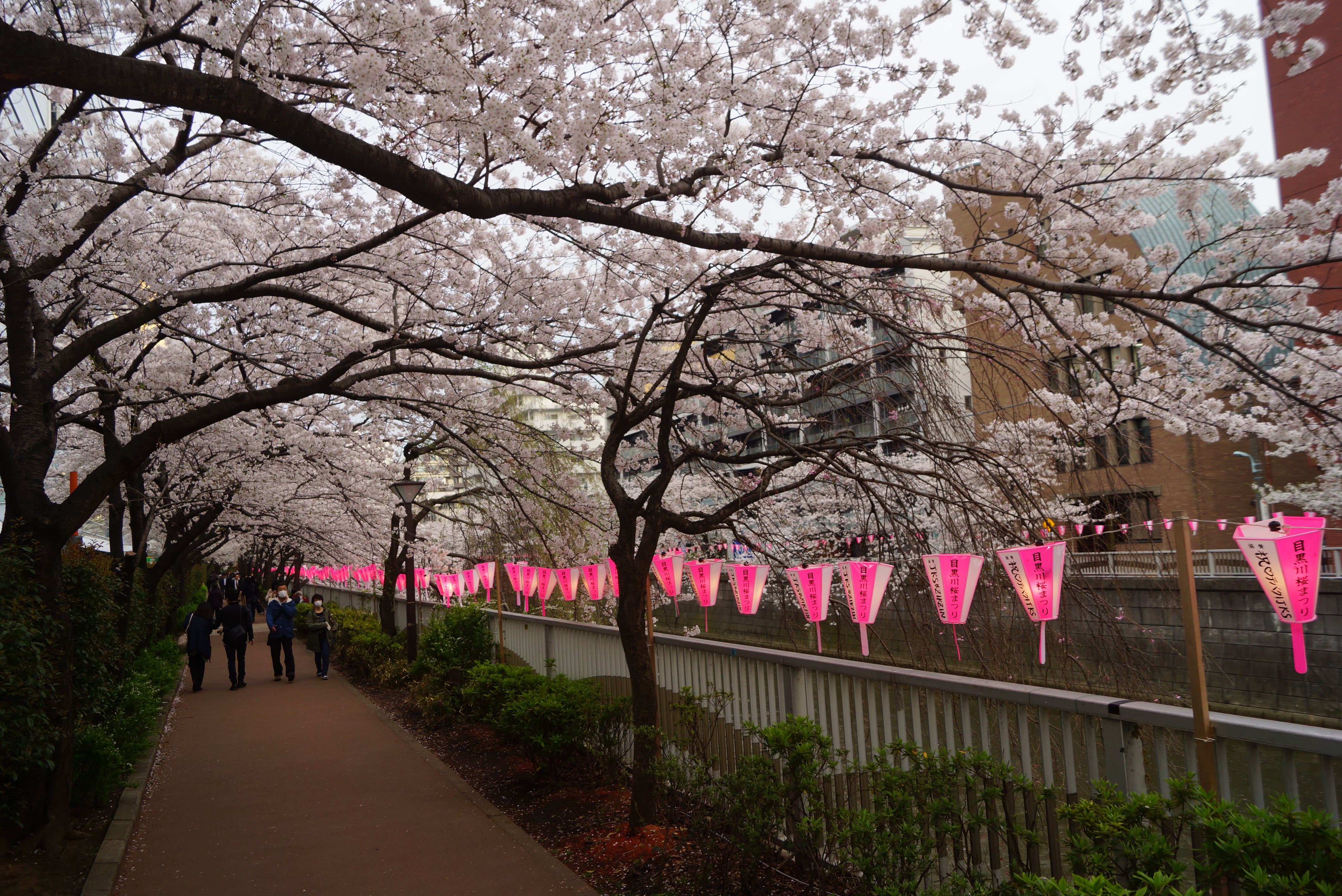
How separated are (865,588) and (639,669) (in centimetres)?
188

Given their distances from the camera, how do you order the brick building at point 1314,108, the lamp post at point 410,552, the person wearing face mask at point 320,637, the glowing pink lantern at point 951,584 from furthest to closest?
the person wearing face mask at point 320,637
the brick building at point 1314,108
the lamp post at point 410,552
the glowing pink lantern at point 951,584

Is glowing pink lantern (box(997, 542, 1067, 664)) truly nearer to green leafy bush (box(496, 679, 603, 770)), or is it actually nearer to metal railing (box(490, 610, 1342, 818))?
metal railing (box(490, 610, 1342, 818))

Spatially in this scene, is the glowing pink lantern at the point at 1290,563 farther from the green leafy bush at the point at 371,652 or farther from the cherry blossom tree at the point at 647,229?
the green leafy bush at the point at 371,652

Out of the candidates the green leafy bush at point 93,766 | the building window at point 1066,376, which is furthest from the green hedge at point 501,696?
the building window at point 1066,376

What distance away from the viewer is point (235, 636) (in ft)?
51.6

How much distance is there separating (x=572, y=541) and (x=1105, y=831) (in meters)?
8.47

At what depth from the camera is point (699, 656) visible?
6.82 metres

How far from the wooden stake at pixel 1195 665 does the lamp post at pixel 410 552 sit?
11.8 m

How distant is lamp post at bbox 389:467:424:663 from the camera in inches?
533

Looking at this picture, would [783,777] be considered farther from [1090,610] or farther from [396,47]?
[396,47]

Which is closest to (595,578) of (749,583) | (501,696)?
(501,696)

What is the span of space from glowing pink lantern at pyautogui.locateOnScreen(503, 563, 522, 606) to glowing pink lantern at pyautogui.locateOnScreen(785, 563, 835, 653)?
24.6ft

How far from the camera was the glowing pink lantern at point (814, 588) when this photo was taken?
6.68 metres

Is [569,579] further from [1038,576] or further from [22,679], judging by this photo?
[1038,576]
